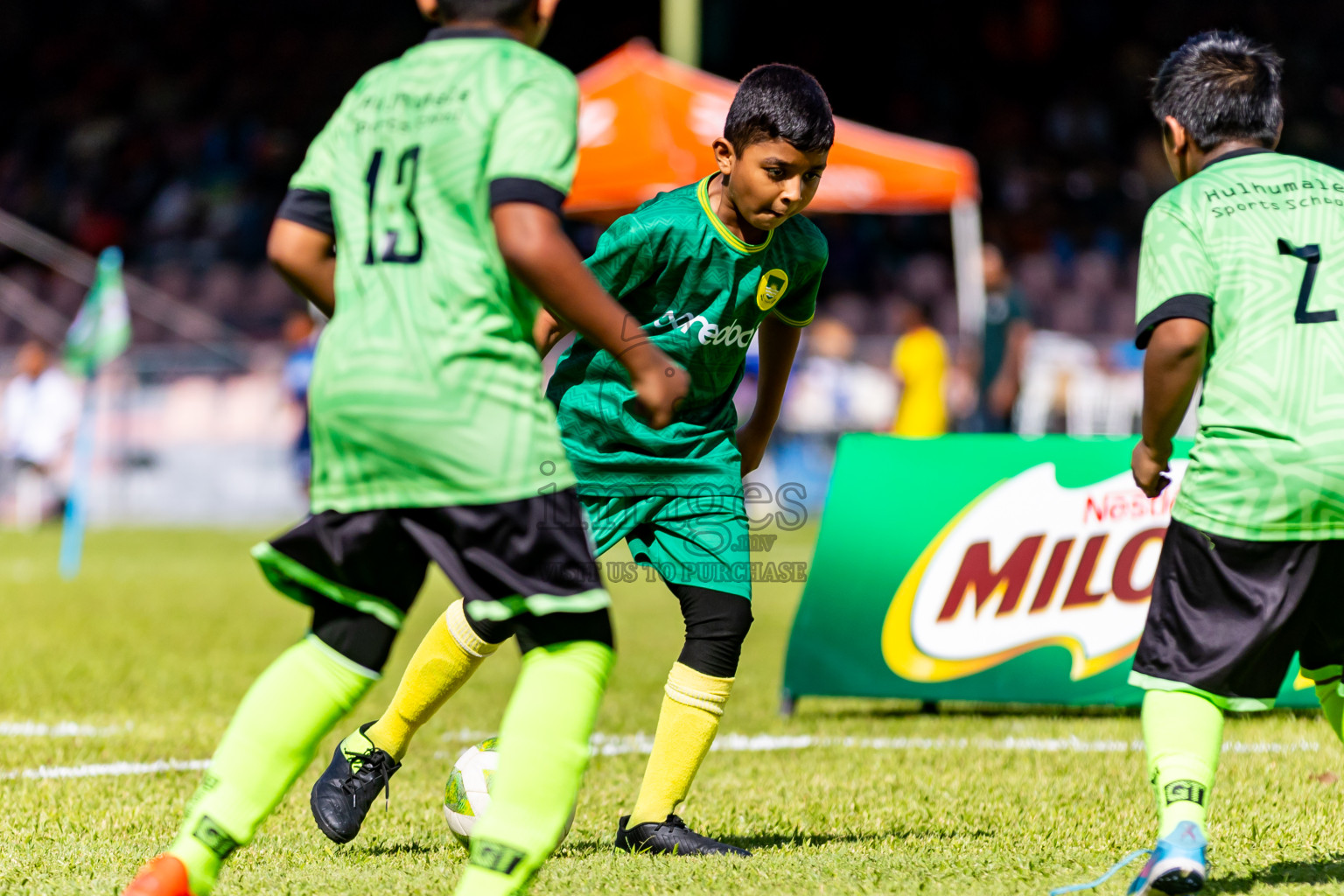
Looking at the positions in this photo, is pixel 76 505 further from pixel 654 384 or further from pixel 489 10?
pixel 654 384

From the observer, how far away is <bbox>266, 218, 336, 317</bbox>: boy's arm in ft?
8.93

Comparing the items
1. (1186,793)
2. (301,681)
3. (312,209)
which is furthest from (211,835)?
(1186,793)

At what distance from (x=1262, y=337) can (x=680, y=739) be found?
1598 millimetres

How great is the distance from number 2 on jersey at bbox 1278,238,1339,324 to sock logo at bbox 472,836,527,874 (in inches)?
69.6

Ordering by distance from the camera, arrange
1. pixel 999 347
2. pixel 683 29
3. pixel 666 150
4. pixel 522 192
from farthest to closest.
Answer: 1. pixel 683 29
2. pixel 999 347
3. pixel 666 150
4. pixel 522 192

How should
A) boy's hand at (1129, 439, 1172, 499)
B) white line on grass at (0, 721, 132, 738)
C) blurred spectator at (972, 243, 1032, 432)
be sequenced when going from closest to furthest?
boy's hand at (1129, 439, 1172, 499) < white line on grass at (0, 721, 132, 738) < blurred spectator at (972, 243, 1032, 432)

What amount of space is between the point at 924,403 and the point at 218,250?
1057 cm

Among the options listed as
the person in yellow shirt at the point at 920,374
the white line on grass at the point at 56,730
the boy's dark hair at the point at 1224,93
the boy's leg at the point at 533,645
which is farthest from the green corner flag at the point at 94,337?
the boy's dark hair at the point at 1224,93

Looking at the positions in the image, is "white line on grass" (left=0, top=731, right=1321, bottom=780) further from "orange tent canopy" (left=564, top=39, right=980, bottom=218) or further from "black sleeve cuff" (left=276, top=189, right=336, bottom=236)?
"orange tent canopy" (left=564, top=39, right=980, bottom=218)

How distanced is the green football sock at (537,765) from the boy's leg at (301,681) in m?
0.28

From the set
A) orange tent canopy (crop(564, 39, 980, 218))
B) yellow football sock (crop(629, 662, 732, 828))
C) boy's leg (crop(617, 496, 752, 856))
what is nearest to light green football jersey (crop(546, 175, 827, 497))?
boy's leg (crop(617, 496, 752, 856))

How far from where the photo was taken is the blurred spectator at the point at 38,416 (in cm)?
1605

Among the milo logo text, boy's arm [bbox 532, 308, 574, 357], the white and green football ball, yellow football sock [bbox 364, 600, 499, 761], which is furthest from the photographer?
the milo logo text

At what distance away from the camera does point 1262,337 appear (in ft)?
9.57
